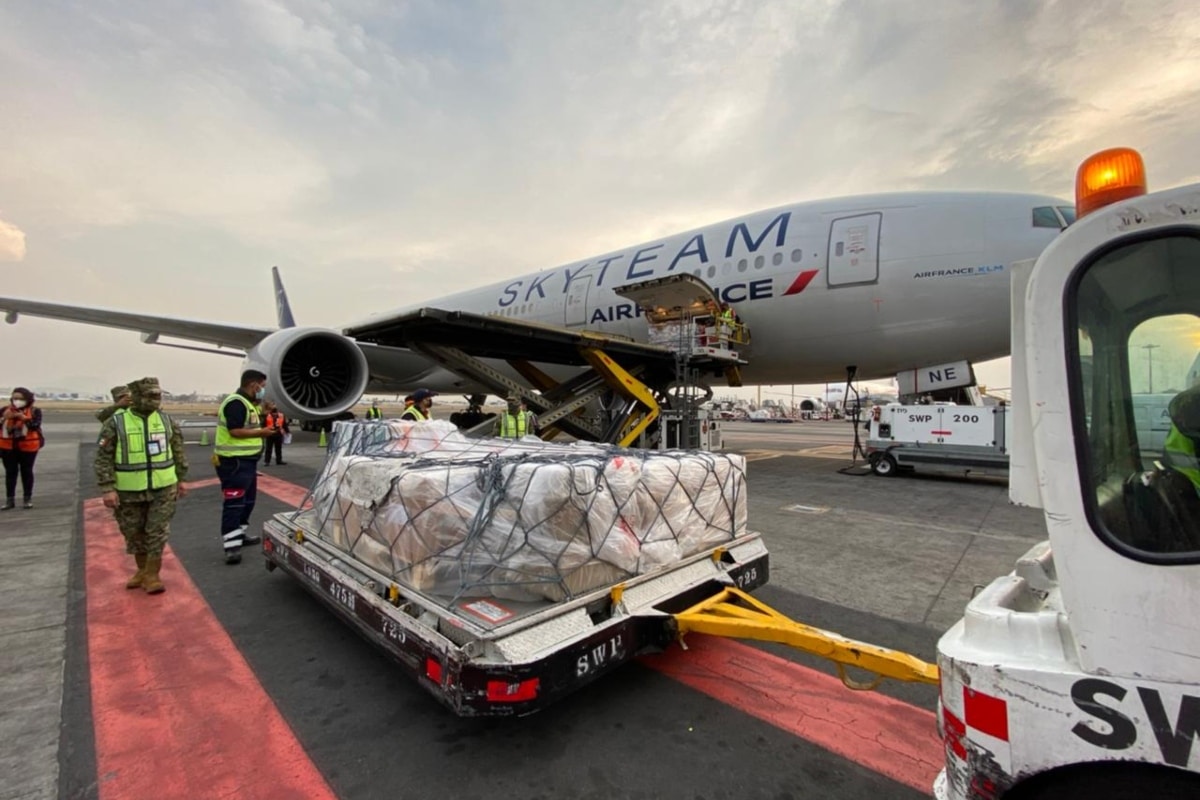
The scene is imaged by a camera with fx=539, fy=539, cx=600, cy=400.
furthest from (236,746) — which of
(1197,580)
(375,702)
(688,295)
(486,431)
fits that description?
(688,295)

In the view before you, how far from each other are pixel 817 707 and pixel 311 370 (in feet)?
34.3

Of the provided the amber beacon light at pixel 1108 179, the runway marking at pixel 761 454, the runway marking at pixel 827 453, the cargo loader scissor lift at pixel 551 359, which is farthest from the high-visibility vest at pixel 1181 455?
the runway marking at pixel 827 453

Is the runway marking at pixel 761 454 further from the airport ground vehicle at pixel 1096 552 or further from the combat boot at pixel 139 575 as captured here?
the airport ground vehicle at pixel 1096 552

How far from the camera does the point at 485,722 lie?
2.48 m

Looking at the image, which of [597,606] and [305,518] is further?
[305,518]

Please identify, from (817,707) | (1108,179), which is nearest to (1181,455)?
(1108,179)

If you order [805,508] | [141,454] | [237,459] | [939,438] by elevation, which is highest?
[141,454]

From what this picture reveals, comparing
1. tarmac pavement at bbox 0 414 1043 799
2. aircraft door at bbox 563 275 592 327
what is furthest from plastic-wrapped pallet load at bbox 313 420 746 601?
aircraft door at bbox 563 275 592 327

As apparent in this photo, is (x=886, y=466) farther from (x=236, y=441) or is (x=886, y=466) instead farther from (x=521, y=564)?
(x=236, y=441)

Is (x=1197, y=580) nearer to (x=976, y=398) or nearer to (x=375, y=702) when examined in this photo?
(x=375, y=702)

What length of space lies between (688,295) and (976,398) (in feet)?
19.8

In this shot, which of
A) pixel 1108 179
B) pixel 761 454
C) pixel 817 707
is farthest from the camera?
pixel 761 454

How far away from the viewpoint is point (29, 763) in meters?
2.21

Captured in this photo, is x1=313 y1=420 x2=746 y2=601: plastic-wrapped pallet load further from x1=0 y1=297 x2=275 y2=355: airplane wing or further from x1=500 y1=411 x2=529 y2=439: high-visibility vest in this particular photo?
x1=0 y1=297 x2=275 y2=355: airplane wing
